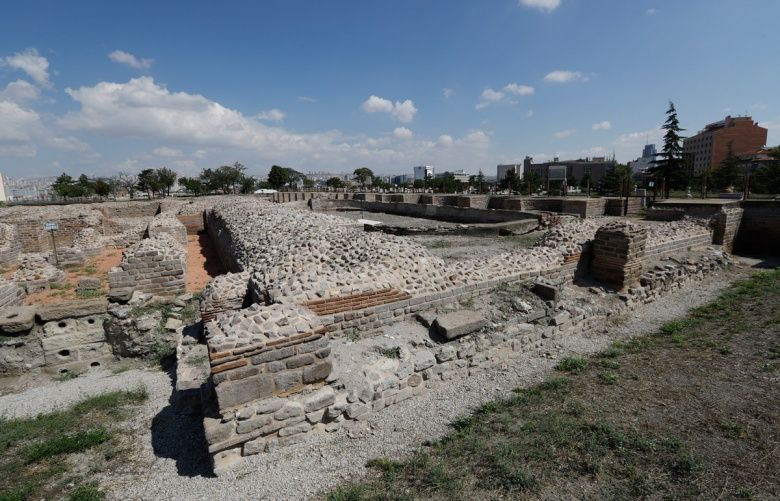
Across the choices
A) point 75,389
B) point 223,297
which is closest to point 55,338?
point 75,389

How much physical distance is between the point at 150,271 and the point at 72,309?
1999mm

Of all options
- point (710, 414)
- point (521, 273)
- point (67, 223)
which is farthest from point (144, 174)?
point (710, 414)

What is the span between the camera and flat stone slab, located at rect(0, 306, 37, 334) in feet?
17.9

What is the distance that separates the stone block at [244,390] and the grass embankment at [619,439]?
1.23m

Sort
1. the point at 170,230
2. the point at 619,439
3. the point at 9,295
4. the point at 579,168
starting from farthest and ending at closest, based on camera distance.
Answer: the point at 579,168
the point at 170,230
the point at 9,295
the point at 619,439

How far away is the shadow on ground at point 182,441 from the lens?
12.0ft

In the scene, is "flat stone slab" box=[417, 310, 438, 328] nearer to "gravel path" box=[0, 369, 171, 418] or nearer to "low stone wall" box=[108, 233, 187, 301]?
"gravel path" box=[0, 369, 171, 418]

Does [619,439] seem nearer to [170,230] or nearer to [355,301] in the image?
[355,301]

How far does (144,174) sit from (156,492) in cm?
6099

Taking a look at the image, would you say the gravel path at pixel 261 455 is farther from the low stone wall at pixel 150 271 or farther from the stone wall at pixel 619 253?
the stone wall at pixel 619 253

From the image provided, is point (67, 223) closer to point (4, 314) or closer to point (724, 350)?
point (4, 314)

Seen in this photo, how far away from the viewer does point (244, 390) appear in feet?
12.2

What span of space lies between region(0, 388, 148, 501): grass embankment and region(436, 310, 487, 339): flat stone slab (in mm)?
3997

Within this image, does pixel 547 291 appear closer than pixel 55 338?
No
